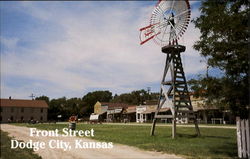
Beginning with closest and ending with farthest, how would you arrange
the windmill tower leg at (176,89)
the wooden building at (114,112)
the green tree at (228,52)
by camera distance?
the green tree at (228,52) < the windmill tower leg at (176,89) < the wooden building at (114,112)

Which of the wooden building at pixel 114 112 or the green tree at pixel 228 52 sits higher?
the green tree at pixel 228 52

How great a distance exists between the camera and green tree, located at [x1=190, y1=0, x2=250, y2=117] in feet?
28.8

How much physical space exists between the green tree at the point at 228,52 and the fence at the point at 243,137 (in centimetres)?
30

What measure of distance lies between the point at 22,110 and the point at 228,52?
93.3 m

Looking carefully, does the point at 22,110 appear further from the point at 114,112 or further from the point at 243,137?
the point at 243,137

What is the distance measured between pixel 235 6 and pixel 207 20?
3.70ft

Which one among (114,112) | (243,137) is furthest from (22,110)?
(243,137)

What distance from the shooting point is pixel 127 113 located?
7144cm

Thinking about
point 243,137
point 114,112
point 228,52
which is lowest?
point 114,112

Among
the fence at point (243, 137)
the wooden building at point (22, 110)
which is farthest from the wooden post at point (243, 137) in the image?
the wooden building at point (22, 110)

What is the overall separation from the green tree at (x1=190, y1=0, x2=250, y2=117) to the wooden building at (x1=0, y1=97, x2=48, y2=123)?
88880 millimetres

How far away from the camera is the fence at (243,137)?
9.29 m

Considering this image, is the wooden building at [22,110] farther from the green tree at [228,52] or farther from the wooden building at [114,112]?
the green tree at [228,52]

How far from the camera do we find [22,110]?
92750mm
